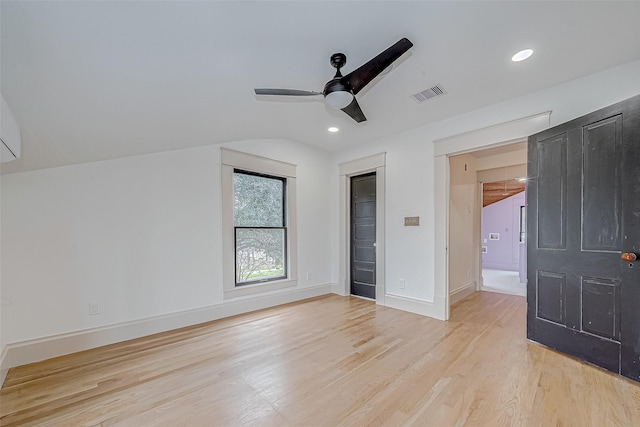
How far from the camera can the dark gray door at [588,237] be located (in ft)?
6.86

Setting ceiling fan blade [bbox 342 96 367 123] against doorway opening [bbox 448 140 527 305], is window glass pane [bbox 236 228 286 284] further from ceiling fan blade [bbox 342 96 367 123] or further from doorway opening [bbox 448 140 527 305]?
doorway opening [bbox 448 140 527 305]

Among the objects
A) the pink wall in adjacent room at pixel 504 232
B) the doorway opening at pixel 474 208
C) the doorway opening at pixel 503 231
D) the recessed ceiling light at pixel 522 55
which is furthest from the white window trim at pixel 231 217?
the pink wall in adjacent room at pixel 504 232

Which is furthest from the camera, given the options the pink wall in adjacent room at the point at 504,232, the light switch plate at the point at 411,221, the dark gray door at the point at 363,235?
the pink wall in adjacent room at the point at 504,232

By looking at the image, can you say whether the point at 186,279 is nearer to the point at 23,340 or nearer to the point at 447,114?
the point at 23,340

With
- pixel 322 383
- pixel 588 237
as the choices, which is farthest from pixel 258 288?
pixel 588 237

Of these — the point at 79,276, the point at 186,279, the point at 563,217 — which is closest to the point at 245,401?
the point at 186,279

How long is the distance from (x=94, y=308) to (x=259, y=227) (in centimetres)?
209

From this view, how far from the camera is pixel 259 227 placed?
4.08 meters

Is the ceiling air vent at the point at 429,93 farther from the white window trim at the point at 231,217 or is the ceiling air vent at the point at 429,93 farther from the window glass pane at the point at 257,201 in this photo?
the window glass pane at the point at 257,201

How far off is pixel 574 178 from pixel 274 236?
3665 millimetres

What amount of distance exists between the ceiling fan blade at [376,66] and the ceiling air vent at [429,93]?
106cm

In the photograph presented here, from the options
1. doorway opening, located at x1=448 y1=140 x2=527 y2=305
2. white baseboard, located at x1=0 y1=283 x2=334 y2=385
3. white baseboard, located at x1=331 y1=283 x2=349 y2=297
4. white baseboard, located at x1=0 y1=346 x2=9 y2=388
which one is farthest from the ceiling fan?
white baseboard, located at x1=331 y1=283 x2=349 y2=297

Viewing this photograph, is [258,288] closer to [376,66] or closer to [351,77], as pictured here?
[351,77]

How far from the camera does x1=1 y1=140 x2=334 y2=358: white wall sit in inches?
96.1
